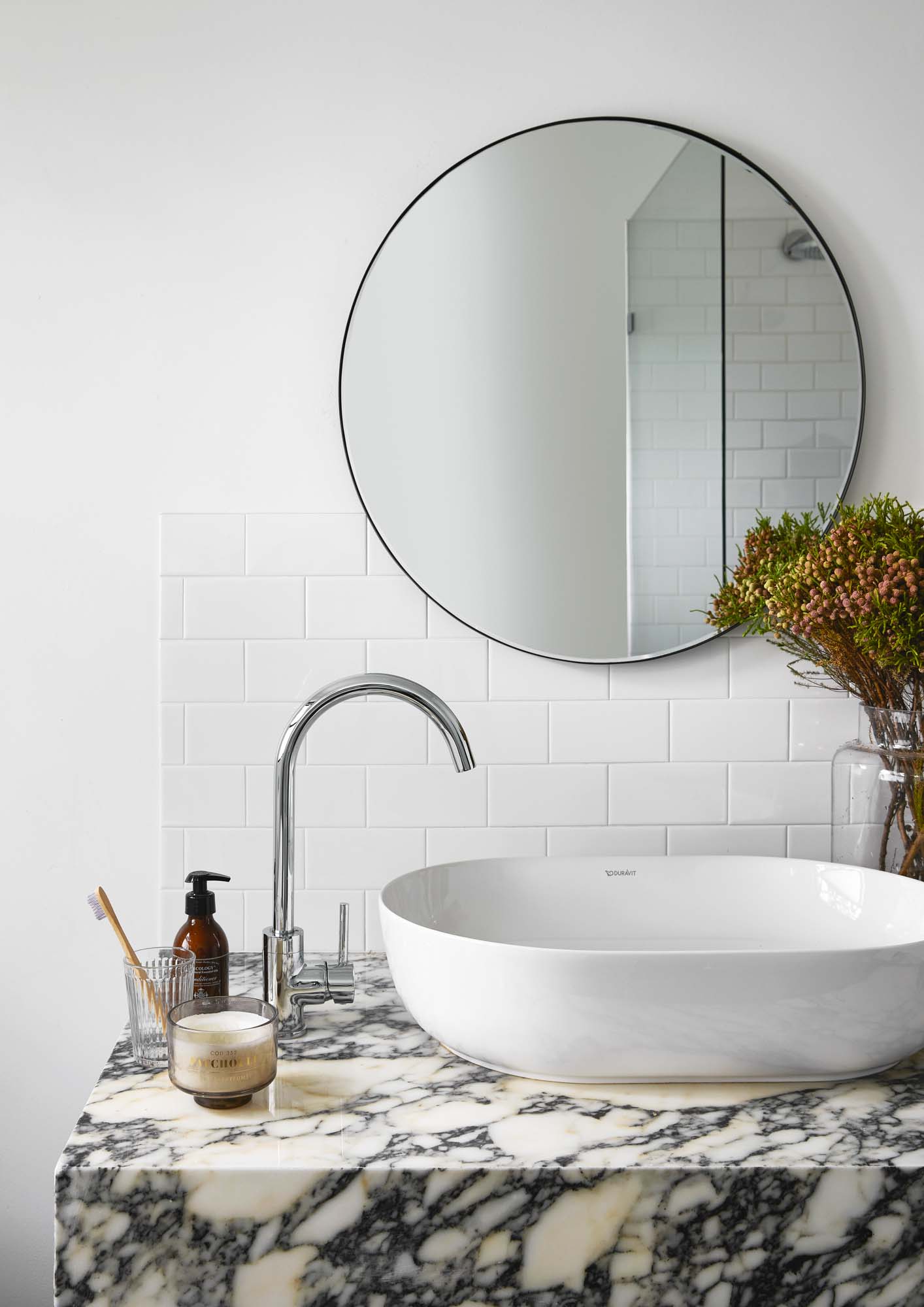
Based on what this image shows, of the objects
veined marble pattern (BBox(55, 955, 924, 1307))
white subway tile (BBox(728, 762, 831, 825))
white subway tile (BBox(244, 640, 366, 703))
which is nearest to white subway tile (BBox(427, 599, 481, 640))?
white subway tile (BBox(244, 640, 366, 703))

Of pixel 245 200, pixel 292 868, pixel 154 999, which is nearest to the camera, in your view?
pixel 154 999

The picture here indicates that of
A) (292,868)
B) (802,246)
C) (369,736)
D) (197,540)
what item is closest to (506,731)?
(369,736)

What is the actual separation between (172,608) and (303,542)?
20 cm

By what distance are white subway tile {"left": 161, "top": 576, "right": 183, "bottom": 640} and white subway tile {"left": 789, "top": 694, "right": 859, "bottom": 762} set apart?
0.87 metres

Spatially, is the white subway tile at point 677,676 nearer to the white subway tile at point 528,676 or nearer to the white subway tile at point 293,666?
the white subway tile at point 528,676

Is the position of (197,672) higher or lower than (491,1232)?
higher

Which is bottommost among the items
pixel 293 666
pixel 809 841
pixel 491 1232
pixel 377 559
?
pixel 491 1232

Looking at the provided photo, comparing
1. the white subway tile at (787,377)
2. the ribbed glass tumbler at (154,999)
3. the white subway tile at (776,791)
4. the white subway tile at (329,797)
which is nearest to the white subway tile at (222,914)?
the white subway tile at (329,797)

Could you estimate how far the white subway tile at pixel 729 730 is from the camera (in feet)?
4.90

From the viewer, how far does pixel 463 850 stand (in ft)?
4.88

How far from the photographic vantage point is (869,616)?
118cm

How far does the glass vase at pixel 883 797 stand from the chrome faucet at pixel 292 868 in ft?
1.65

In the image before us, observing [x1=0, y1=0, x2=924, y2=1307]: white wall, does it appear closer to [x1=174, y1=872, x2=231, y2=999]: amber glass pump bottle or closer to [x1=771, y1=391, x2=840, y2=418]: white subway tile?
[x1=771, y1=391, x2=840, y2=418]: white subway tile

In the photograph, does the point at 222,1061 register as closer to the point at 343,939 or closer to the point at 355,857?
the point at 343,939
